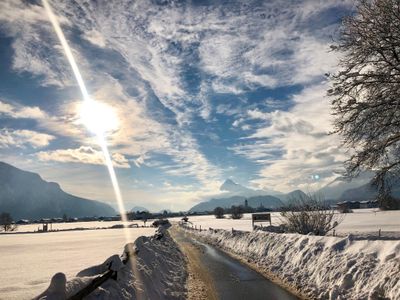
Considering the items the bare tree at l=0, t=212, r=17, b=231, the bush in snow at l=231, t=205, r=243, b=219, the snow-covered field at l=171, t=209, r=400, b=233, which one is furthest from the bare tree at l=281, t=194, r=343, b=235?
the bare tree at l=0, t=212, r=17, b=231

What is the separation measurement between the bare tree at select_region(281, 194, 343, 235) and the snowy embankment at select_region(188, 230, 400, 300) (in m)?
9.14

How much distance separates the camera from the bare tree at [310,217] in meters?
30.2

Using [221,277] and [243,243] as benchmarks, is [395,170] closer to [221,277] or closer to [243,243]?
[221,277]

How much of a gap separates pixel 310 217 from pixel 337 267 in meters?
17.8

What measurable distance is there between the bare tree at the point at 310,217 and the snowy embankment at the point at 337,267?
9137mm

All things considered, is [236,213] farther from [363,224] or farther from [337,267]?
[337,267]

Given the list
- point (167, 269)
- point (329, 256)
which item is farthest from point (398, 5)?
point (167, 269)

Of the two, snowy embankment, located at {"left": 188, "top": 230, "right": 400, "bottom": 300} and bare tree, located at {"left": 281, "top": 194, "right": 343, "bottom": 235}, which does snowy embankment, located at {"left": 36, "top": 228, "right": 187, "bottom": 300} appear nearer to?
snowy embankment, located at {"left": 188, "top": 230, "right": 400, "bottom": 300}

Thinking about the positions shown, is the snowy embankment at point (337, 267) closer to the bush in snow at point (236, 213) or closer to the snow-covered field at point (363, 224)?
the snow-covered field at point (363, 224)

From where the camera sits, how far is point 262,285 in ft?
51.9

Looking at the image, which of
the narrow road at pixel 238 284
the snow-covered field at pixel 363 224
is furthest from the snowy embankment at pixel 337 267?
the snow-covered field at pixel 363 224

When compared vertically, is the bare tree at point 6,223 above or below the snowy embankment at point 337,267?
above

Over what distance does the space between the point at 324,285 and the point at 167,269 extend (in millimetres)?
7311

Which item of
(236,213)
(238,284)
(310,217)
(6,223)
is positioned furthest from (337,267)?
(6,223)
